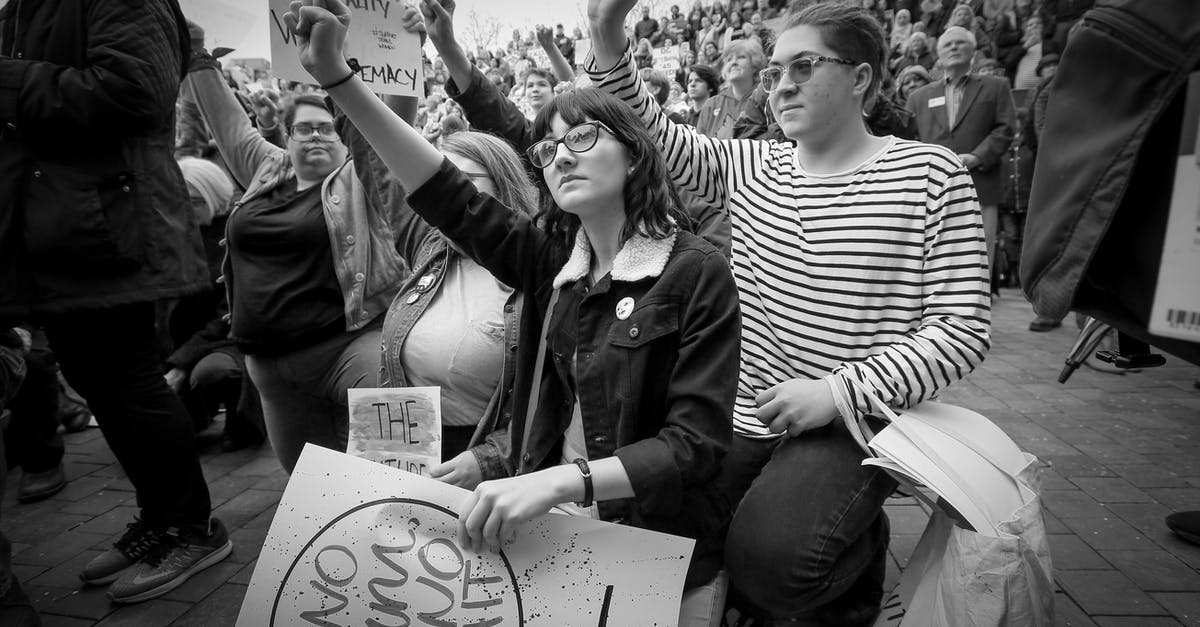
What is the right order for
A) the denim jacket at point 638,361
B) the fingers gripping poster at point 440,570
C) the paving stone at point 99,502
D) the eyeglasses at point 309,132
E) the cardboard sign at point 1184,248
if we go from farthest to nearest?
1. the paving stone at point 99,502
2. the eyeglasses at point 309,132
3. the denim jacket at point 638,361
4. the fingers gripping poster at point 440,570
5. the cardboard sign at point 1184,248

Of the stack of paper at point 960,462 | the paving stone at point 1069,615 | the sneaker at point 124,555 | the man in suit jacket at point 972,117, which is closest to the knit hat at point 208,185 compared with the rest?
the sneaker at point 124,555

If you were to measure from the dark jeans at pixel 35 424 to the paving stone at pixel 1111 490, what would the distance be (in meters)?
4.43

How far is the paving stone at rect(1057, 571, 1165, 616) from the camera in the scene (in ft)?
6.36

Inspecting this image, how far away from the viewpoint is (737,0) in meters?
14.9

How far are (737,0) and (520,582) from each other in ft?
51.8

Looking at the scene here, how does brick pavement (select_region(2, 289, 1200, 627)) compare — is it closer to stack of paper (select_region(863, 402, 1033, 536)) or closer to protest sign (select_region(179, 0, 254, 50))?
stack of paper (select_region(863, 402, 1033, 536))

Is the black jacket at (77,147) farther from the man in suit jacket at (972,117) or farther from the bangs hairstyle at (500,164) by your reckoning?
the man in suit jacket at (972,117)

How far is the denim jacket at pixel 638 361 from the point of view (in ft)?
4.36

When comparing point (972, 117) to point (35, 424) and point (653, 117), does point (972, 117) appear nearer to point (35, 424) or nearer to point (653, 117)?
point (653, 117)

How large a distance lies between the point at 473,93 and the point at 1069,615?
238 cm

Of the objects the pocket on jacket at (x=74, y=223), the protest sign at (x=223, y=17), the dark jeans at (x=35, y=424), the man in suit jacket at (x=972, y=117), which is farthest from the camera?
the man in suit jacket at (x=972, y=117)

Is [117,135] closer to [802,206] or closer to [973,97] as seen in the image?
[802,206]

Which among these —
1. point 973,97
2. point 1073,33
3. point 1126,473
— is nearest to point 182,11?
point 1073,33

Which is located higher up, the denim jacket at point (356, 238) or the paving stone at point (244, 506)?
the denim jacket at point (356, 238)
